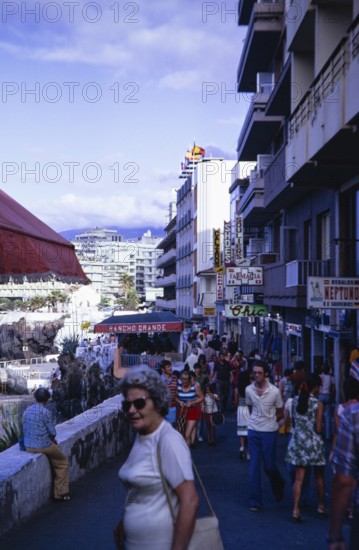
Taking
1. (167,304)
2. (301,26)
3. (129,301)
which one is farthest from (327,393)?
(129,301)

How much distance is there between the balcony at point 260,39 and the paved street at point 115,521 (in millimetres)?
16536

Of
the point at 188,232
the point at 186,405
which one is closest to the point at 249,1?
the point at 186,405

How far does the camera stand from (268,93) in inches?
948

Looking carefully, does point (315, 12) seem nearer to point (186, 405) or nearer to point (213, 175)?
point (186, 405)

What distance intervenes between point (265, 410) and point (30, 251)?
12.5 feet

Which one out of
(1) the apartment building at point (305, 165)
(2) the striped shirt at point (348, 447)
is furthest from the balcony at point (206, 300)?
(2) the striped shirt at point (348, 447)

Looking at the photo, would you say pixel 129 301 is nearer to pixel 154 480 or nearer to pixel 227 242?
pixel 227 242

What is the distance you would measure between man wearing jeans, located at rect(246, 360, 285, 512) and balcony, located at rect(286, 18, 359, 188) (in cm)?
405

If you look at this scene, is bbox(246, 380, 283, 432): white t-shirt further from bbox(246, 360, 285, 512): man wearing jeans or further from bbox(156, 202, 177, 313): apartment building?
bbox(156, 202, 177, 313): apartment building

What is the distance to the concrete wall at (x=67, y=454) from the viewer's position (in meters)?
6.68

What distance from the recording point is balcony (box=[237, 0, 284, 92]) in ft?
71.9

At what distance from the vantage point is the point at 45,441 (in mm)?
7715

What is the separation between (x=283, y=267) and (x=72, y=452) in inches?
486

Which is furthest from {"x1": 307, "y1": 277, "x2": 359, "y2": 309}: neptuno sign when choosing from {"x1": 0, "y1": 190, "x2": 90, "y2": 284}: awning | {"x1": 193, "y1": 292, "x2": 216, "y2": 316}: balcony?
{"x1": 193, "y1": 292, "x2": 216, "y2": 316}: balcony
